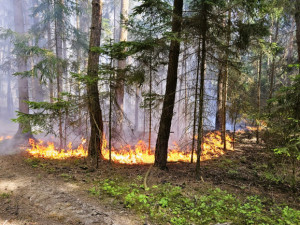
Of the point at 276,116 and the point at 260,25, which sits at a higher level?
the point at 260,25

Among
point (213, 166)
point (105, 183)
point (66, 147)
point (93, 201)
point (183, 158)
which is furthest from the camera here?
point (66, 147)

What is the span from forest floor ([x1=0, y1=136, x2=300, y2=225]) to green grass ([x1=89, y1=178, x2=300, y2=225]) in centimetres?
3

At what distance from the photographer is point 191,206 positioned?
5.07 metres

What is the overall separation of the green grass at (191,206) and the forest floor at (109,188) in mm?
32

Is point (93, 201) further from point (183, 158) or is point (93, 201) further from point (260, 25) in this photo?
point (260, 25)

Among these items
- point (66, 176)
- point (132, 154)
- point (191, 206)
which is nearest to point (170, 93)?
point (191, 206)

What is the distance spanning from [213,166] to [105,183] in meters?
5.55

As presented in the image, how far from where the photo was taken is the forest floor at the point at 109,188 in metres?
4.56

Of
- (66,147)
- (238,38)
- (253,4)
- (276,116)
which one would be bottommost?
(66,147)

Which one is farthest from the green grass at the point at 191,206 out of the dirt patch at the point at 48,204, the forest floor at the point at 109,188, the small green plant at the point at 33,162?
the small green plant at the point at 33,162

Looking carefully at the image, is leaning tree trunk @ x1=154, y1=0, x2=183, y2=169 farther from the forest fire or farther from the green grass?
the forest fire

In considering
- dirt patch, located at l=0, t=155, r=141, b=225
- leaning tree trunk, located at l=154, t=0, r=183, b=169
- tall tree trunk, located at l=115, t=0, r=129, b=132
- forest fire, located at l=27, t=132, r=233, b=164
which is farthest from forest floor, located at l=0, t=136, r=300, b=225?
tall tree trunk, located at l=115, t=0, r=129, b=132

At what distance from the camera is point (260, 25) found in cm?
687

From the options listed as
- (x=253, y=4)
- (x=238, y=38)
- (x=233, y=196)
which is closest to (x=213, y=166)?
(x=233, y=196)
